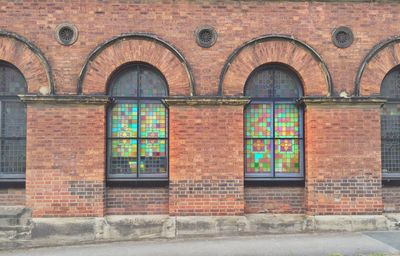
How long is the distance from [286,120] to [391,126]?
97.8 inches

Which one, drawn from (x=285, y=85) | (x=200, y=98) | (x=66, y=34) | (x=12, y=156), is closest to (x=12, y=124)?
(x=12, y=156)

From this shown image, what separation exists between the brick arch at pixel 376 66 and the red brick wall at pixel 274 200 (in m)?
2.69

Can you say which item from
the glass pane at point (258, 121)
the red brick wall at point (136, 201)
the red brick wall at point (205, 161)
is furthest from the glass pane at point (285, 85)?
the red brick wall at point (136, 201)

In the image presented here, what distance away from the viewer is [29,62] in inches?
355

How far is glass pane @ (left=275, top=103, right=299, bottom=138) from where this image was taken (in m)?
9.61

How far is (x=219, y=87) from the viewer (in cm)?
916

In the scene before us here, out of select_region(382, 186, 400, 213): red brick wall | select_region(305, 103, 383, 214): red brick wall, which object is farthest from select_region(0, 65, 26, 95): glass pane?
select_region(382, 186, 400, 213): red brick wall

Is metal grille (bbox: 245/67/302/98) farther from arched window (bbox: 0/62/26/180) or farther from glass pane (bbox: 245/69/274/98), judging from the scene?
arched window (bbox: 0/62/26/180)

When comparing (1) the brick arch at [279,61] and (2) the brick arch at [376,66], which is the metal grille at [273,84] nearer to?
(1) the brick arch at [279,61]

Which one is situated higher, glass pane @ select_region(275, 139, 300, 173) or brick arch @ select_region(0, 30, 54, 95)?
brick arch @ select_region(0, 30, 54, 95)

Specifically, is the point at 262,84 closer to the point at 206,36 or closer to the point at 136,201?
the point at 206,36

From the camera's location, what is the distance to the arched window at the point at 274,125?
376 inches

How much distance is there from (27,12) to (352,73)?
735cm

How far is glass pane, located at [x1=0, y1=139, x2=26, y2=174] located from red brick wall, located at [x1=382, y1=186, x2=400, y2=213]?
8.25 meters
